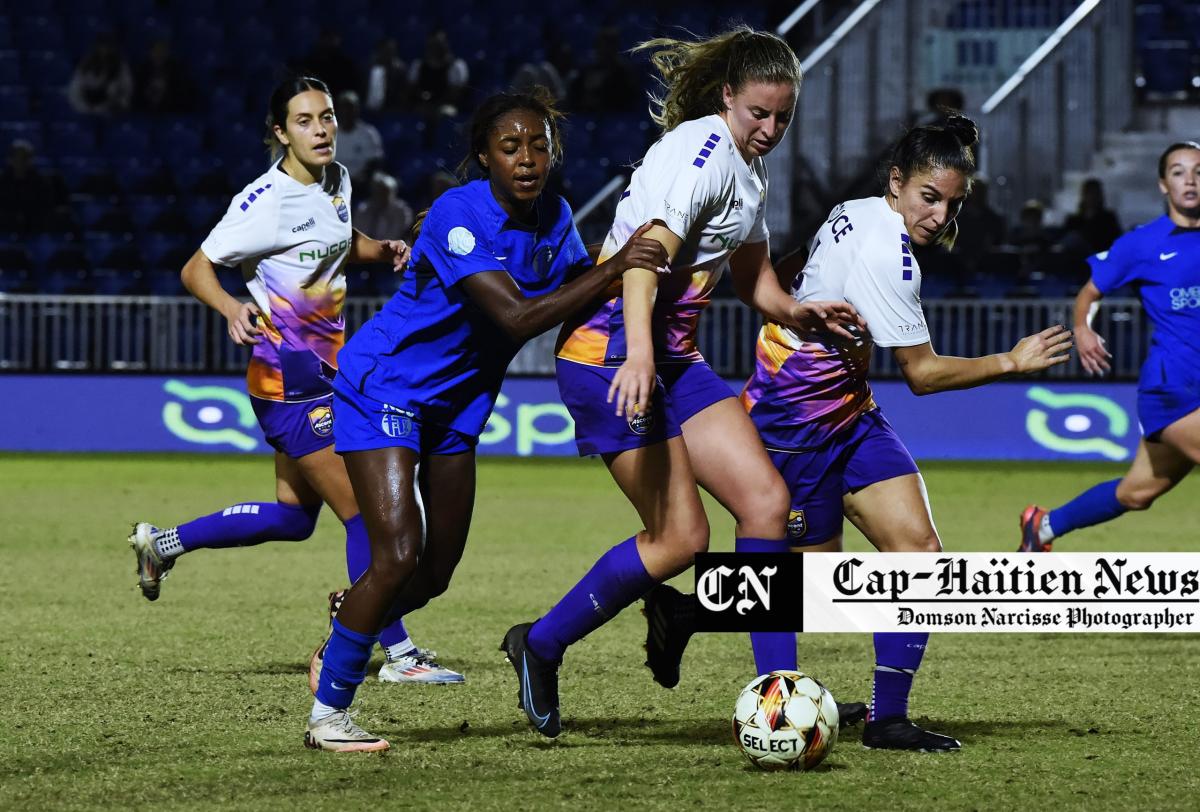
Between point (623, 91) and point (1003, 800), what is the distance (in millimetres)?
16691

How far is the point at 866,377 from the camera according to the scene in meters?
5.77

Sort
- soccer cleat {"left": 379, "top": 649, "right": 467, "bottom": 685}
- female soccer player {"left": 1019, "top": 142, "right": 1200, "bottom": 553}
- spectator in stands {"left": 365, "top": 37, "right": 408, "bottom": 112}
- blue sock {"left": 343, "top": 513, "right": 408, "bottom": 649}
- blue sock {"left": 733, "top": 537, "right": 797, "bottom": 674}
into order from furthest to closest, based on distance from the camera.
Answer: spectator in stands {"left": 365, "top": 37, "right": 408, "bottom": 112} → female soccer player {"left": 1019, "top": 142, "right": 1200, "bottom": 553} → blue sock {"left": 343, "top": 513, "right": 408, "bottom": 649} → soccer cleat {"left": 379, "top": 649, "right": 467, "bottom": 685} → blue sock {"left": 733, "top": 537, "right": 797, "bottom": 674}

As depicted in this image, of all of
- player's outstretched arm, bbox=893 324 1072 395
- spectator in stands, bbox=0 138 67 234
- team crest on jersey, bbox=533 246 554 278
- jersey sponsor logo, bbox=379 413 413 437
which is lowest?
jersey sponsor logo, bbox=379 413 413 437

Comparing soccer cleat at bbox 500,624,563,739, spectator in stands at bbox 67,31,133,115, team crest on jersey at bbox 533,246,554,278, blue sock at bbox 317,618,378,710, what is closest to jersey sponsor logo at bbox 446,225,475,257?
team crest on jersey at bbox 533,246,554,278

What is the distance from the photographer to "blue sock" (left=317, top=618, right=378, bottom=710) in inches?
206

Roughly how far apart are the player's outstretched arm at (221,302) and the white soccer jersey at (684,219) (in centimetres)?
145

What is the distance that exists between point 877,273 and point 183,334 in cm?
1300

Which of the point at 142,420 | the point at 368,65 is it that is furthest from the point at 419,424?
the point at 368,65

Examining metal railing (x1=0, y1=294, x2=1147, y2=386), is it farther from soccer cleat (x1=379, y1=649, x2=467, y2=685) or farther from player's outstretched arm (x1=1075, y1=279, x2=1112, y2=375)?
soccer cleat (x1=379, y1=649, x2=467, y2=685)

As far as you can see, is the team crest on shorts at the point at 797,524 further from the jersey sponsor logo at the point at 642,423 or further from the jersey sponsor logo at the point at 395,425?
the jersey sponsor logo at the point at 395,425

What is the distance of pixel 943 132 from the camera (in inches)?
220

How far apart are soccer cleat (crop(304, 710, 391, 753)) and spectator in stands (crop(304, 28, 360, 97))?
51.4ft

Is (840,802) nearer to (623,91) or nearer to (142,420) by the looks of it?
(142,420)

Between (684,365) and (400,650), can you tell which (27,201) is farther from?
(684,365)
